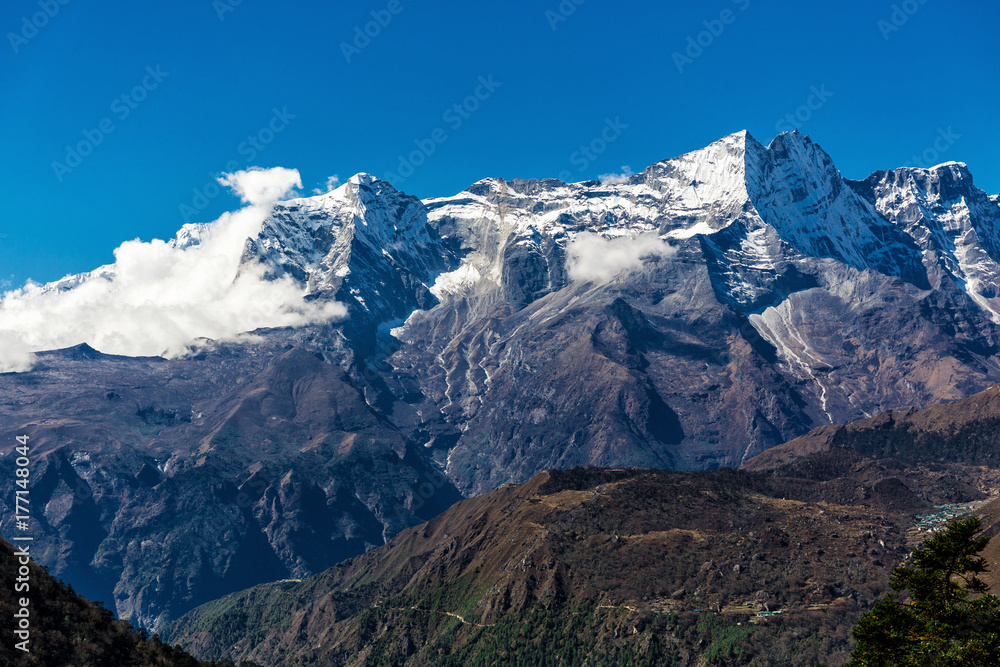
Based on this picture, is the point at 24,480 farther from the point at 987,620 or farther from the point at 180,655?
the point at 987,620

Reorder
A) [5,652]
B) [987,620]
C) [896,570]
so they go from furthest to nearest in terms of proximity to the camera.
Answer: [5,652]
[896,570]
[987,620]

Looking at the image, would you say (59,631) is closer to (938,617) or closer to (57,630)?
(57,630)

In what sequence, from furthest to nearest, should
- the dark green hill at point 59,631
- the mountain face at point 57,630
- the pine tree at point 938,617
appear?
1. the dark green hill at point 59,631
2. the mountain face at point 57,630
3. the pine tree at point 938,617

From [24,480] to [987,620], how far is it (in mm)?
119405

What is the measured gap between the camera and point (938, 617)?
97.6 meters

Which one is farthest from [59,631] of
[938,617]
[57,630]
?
[938,617]

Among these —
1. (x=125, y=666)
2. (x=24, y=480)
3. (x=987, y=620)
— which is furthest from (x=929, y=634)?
(x=24, y=480)

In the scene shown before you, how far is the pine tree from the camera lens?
93688mm

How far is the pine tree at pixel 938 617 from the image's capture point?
93688 millimetres

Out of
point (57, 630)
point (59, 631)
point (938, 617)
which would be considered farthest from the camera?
point (57, 630)

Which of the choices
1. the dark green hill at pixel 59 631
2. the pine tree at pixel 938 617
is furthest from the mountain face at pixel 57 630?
the pine tree at pixel 938 617

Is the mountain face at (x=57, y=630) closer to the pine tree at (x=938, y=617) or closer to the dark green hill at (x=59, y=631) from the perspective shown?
the dark green hill at (x=59, y=631)

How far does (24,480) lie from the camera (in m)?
129

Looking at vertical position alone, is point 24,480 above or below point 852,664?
above
